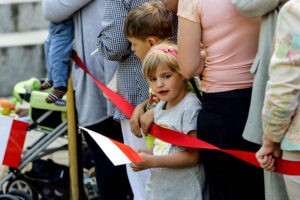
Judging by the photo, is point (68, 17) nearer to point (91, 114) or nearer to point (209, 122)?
point (91, 114)

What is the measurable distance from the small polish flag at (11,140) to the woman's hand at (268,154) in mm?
1998

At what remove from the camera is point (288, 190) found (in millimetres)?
1755

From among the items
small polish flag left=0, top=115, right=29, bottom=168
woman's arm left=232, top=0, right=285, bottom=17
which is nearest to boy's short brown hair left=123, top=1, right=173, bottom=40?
woman's arm left=232, top=0, right=285, bottom=17

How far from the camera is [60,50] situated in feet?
9.85

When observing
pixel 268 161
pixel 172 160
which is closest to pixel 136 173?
pixel 172 160

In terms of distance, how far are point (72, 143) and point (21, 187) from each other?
2.14 ft

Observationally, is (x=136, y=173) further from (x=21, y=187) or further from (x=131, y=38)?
(x=21, y=187)

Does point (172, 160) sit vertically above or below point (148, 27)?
below

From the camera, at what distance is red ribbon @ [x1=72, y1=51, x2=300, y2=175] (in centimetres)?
172

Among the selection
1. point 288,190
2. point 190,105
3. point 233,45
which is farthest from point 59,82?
point 288,190

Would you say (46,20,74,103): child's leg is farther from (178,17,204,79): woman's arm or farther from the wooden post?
(178,17,204,79): woman's arm

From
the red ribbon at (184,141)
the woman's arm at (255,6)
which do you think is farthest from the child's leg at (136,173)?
the woman's arm at (255,6)

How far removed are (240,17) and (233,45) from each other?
0.37 feet

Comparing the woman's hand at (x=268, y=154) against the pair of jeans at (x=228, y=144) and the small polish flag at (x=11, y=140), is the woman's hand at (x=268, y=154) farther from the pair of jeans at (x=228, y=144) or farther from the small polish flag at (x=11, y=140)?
the small polish flag at (x=11, y=140)
